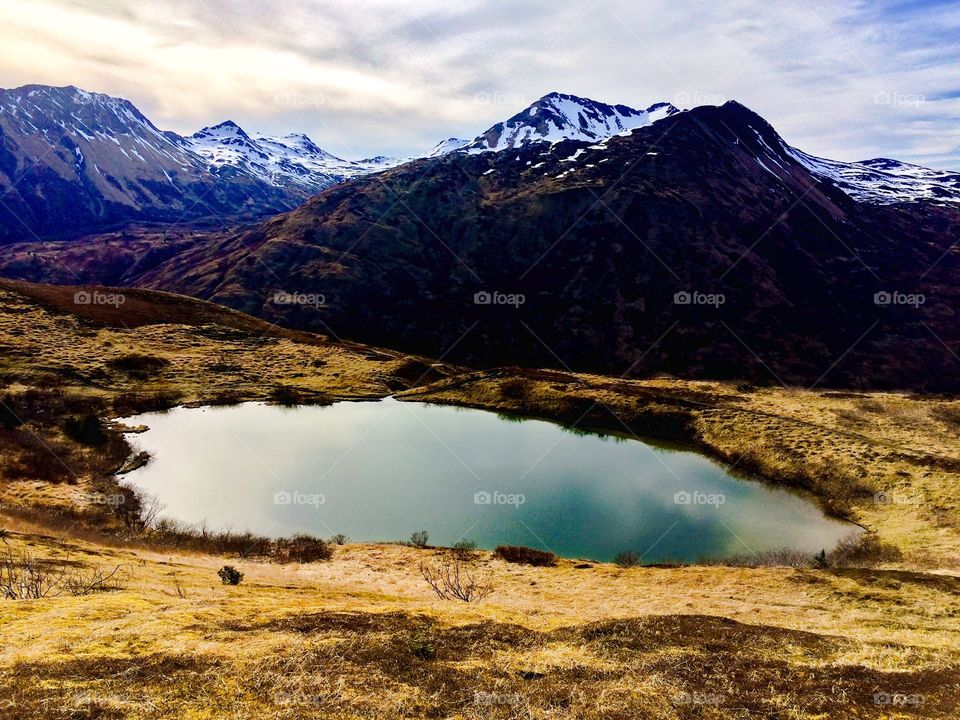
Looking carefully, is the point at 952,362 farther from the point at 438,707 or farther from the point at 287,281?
the point at 287,281

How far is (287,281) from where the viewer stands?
152 metres

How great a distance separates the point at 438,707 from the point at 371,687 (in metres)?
1.71

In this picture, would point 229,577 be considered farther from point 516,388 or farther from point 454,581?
point 516,388

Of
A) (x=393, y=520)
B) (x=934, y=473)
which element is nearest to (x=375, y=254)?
(x=393, y=520)
